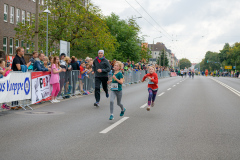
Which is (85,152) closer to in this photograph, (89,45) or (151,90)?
(151,90)

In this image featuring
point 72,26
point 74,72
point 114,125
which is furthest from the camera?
point 72,26

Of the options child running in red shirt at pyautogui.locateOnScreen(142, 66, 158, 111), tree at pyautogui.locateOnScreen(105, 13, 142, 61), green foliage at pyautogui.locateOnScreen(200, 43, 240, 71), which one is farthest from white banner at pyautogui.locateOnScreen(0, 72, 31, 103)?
green foliage at pyautogui.locateOnScreen(200, 43, 240, 71)

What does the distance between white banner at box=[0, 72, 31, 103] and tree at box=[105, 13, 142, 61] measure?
46537mm

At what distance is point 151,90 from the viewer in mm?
10773

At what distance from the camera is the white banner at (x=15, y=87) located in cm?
1030

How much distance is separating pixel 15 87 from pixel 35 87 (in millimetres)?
1404

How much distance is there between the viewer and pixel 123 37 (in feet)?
195

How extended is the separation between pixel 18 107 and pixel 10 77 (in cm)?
122

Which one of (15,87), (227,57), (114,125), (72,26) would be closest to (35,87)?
(15,87)

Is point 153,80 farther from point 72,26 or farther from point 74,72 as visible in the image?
point 72,26

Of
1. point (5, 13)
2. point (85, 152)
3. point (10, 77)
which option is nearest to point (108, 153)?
point (85, 152)

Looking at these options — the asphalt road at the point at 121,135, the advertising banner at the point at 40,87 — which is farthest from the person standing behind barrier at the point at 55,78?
the asphalt road at the point at 121,135

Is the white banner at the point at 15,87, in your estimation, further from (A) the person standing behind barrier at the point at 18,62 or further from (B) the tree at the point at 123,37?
(B) the tree at the point at 123,37

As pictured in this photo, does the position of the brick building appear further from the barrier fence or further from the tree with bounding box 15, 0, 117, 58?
the barrier fence
